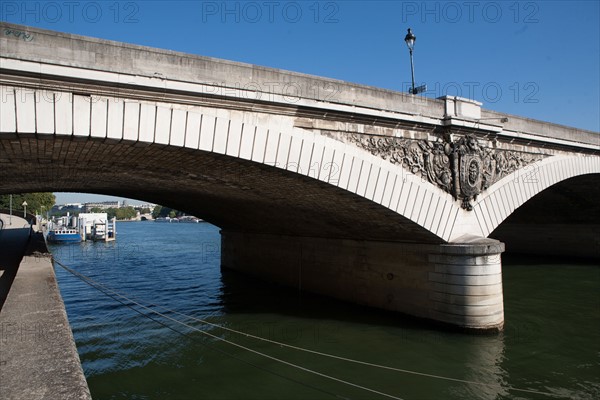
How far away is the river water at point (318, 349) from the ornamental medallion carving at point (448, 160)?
362 centimetres

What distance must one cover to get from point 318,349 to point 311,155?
422cm

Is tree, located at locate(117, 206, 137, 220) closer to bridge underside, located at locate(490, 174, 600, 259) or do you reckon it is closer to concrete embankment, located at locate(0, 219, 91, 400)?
bridge underside, located at locate(490, 174, 600, 259)

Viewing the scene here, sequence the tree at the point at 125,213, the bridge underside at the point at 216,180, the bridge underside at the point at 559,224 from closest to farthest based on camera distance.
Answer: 1. the bridge underside at the point at 216,180
2. the bridge underside at the point at 559,224
3. the tree at the point at 125,213

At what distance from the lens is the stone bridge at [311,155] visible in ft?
22.4

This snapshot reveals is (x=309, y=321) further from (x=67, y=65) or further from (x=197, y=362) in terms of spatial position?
(x=67, y=65)

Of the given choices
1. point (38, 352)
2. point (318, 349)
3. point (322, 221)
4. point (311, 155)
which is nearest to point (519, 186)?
point (322, 221)

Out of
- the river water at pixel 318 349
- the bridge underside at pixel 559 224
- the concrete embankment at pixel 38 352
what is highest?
the bridge underside at pixel 559 224

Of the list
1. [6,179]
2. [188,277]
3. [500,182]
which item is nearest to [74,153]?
[6,179]

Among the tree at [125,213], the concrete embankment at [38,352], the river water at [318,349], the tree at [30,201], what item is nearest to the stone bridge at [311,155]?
the river water at [318,349]

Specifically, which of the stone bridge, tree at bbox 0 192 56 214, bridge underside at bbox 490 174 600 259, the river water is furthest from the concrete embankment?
tree at bbox 0 192 56 214

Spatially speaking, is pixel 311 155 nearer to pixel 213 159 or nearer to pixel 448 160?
pixel 213 159

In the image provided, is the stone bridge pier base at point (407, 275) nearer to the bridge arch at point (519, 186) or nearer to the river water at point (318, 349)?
the river water at point (318, 349)

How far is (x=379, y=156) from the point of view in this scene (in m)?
10.3

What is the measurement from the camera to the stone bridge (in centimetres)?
682
